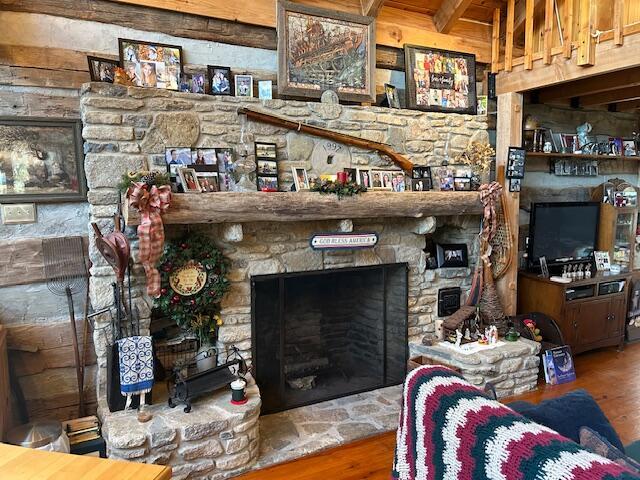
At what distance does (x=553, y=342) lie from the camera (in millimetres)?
4070

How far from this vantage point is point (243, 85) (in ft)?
10.3

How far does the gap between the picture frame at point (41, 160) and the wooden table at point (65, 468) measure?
193 cm

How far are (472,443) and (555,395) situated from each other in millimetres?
2610

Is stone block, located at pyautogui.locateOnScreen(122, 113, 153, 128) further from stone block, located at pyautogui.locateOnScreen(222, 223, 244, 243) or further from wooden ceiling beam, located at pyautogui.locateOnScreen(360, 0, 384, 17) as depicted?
wooden ceiling beam, located at pyautogui.locateOnScreen(360, 0, 384, 17)

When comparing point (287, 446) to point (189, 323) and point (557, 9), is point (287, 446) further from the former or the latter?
point (557, 9)

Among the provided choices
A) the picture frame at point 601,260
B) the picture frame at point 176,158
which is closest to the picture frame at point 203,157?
the picture frame at point 176,158

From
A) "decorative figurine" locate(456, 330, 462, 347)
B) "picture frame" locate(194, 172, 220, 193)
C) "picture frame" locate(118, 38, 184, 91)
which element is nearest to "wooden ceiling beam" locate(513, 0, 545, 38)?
"decorative figurine" locate(456, 330, 462, 347)

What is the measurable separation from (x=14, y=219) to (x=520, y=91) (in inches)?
149

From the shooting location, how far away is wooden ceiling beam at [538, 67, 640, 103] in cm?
371

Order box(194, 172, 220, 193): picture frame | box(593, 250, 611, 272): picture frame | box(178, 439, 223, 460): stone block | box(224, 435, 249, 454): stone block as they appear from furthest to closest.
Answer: box(593, 250, 611, 272): picture frame, box(194, 172, 220, 193): picture frame, box(224, 435, 249, 454): stone block, box(178, 439, 223, 460): stone block

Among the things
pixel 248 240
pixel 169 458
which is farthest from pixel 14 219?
pixel 169 458

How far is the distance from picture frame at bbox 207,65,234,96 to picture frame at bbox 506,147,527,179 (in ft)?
7.60

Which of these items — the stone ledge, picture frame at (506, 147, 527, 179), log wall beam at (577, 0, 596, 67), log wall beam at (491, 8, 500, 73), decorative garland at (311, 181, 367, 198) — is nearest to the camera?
the stone ledge

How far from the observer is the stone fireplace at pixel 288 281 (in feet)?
8.57
